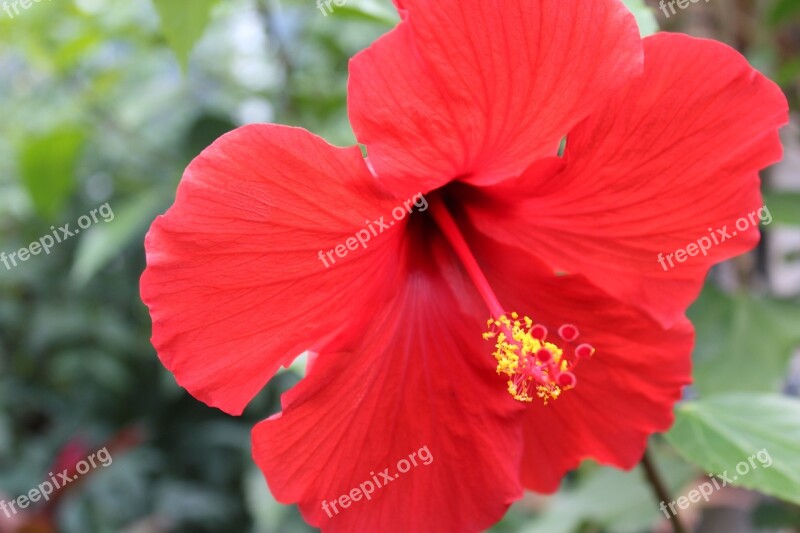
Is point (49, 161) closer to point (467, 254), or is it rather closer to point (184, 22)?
point (184, 22)

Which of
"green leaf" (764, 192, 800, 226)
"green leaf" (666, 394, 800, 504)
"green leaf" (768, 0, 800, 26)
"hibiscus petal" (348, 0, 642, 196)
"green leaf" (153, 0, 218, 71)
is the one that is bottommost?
"green leaf" (764, 192, 800, 226)

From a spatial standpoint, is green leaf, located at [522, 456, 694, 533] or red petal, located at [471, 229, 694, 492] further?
green leaf, located at [522, 456, 694, 533]

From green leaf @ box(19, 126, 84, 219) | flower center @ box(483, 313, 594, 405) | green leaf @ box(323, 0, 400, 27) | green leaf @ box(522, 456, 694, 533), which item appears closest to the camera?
flower center @ box(483, 313, 594, 405)

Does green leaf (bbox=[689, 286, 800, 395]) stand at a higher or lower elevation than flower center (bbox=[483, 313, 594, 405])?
lower

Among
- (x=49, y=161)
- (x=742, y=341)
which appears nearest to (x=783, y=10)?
(x=742, y=341)

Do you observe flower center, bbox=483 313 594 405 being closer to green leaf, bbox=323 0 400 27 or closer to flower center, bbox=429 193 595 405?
flower center, bbox=429 193 595 405

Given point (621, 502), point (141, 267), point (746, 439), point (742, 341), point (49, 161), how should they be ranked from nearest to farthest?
point (746, 439) < point (742, 341) < point (621, 502) < point (49, 161) < point (141, 267)

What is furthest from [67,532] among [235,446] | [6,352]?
[6,352]

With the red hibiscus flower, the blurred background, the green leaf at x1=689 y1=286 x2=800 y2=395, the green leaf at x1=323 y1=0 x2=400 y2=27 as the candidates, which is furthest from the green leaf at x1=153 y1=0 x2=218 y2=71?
the green leaf at x1=689 y1=286 x2=800 y2=395
